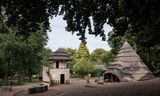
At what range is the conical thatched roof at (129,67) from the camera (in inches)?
1810

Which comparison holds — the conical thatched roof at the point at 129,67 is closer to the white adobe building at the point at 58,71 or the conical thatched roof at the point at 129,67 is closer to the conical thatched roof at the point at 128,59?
the conical thatched roof at the point at 128,59

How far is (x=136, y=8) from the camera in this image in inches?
571

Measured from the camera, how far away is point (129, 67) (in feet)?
155

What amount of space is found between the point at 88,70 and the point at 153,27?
5568cm

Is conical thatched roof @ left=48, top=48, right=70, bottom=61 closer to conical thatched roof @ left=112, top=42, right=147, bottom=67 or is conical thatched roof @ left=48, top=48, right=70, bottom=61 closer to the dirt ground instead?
conical thatched roof @ left=112, top=42, right=147, bottom=67

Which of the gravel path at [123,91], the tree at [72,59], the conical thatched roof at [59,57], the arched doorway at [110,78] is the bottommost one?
the gravel path at [123,91]

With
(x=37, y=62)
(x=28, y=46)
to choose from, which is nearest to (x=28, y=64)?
(x=37, y=62)

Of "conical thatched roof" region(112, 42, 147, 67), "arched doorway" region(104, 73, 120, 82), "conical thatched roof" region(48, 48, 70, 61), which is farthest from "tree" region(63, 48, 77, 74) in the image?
"conical thatched roof" region(112, 42, 147, 67)

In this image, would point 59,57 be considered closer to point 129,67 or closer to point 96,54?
point 129,67

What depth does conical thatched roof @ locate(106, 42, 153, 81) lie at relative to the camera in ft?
151

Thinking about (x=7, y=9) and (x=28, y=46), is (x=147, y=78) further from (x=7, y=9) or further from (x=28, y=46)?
(x=7, y=9)

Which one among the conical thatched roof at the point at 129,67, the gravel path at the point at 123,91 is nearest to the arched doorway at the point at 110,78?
the conical thatched roof at the point at 129,67

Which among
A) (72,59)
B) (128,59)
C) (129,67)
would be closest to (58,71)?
(128,59)

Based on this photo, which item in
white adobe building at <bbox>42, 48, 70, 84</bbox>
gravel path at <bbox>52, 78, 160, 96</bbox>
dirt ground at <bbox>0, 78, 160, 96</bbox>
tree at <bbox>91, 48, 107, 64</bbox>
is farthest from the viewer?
tree at <bbox>91, 48, 107, 64</bbox>
